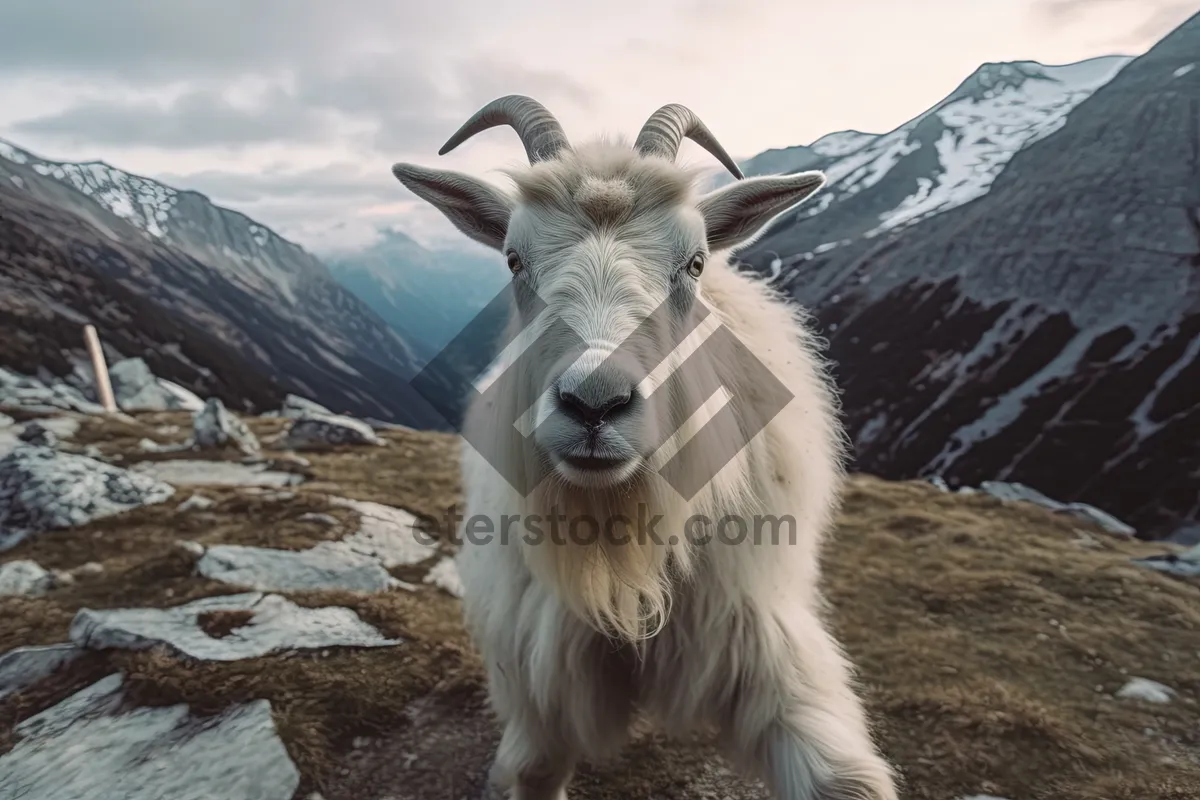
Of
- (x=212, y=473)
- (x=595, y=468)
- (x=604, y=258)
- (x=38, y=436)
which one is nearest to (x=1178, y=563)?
(x=604, y=258)

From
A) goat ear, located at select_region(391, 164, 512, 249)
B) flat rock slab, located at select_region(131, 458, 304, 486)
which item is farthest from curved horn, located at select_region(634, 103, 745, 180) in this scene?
flat rock slab, located at select_region(131, 458, 304, 486)

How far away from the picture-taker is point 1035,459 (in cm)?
6131

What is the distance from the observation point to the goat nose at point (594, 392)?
2428 millimetres

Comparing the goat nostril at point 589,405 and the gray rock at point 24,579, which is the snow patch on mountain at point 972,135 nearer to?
the gray rock at point 24,579

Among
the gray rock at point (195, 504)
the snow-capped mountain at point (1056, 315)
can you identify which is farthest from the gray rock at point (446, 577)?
the snow-capped mountain at point (1056, 315)

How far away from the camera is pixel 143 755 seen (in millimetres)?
3883

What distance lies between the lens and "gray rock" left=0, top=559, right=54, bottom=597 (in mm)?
6117

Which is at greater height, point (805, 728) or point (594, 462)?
point (594, 462)

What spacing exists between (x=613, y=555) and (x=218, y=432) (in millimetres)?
12039

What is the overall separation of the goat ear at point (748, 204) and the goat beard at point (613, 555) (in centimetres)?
158

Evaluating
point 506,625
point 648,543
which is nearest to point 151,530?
point 506,625

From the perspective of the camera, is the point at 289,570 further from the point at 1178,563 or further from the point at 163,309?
the point at 163,309

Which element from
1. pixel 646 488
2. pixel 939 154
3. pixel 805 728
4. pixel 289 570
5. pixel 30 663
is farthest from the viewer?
pixel 939 154

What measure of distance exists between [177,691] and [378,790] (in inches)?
59.9
